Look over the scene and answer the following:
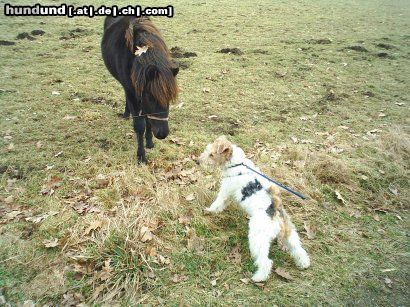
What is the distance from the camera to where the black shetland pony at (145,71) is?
4254mm

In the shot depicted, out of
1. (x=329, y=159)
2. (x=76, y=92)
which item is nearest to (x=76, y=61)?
(x=76, y=92)

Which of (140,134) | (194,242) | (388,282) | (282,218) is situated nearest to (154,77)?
(140,134)

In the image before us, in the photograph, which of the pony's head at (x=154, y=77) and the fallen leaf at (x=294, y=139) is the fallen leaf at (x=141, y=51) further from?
the fallen leaf at (x=294, y=139)

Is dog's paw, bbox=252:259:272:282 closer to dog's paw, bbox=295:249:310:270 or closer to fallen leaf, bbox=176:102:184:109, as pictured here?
dog's paw, bbox=295:249:310:270

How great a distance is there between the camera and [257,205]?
3.64 metres

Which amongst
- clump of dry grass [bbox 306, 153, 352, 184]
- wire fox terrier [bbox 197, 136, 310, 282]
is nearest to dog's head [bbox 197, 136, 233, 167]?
wire fox terrier [bbox 197, 136, 310, 282]

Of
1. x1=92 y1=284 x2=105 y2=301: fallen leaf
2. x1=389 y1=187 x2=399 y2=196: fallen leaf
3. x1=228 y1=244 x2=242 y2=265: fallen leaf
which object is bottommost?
x1=92 y1=284 x2=105 y2=301: fallen leaf

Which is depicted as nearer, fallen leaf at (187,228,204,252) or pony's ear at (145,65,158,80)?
fallen leaf at (187,228,204,252)

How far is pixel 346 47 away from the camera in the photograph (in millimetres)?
11336

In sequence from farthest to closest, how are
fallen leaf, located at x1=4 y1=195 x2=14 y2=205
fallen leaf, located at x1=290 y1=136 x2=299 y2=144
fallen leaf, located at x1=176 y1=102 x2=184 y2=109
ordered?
1. fallen leaf, located at x1=176 y1=102 x2=184 y2=109
2. fallen leaf, located at x1=290 y1=136 x2=299 y2=144
3. fallen leaf, located at x1=4 y1=195 x2=14 y2=205

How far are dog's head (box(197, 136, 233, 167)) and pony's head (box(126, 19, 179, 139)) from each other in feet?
3.12

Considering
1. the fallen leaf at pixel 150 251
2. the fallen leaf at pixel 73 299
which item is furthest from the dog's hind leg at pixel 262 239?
the fallen leaf at pixel 73 299

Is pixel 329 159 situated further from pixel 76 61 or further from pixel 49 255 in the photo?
pixel 76 61

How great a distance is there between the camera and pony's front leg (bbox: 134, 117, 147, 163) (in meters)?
5.07
